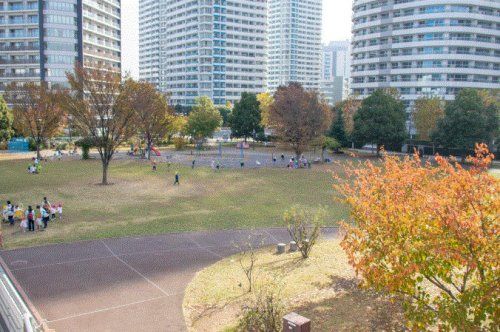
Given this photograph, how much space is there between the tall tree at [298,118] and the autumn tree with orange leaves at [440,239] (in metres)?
39.0

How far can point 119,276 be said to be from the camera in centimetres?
1599

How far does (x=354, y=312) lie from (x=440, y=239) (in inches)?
182

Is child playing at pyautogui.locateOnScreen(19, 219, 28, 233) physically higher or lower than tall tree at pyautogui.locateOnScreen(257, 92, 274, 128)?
lower

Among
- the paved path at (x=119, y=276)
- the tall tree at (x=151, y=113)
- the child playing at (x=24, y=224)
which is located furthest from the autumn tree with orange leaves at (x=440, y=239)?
the tall tree at (x=151, y=113)

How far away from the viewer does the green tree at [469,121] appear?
5231cm

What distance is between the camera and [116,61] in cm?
10644

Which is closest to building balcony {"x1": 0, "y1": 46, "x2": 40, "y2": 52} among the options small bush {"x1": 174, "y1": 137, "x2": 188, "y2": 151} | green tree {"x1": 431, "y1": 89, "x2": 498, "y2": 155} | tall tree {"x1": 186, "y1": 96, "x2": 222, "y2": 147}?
small bush {"x1": 174, "y1": 137, "x2": 188, "y2": 151}

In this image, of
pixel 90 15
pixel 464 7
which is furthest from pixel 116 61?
pixel 464 7

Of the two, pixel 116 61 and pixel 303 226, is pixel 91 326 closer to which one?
pixel 303 226

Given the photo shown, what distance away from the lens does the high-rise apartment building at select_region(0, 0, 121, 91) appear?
89.3 meters

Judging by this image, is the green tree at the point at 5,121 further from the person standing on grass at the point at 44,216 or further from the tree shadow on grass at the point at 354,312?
the tree shadow on grass at the point at 354,312

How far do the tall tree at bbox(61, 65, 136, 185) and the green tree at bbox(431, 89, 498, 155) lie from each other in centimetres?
3819

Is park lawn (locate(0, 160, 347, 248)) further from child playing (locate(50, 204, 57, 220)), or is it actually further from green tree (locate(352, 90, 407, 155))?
green tree (locate(352, 90, 407, 155))

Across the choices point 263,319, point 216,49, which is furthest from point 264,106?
point 263,319
